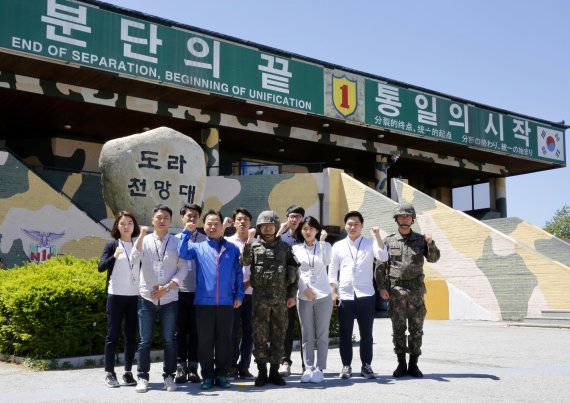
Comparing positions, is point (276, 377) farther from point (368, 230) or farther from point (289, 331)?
point (368, 230)

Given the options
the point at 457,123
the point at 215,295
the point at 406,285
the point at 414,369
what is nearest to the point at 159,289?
the point at 215,295

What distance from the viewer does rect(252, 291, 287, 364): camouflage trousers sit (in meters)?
5.98

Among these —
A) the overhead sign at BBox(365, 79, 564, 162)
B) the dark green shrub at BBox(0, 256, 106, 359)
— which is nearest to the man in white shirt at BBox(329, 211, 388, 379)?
the dark green shrub at BBox(0, 256, 106, 359)

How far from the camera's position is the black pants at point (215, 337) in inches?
232

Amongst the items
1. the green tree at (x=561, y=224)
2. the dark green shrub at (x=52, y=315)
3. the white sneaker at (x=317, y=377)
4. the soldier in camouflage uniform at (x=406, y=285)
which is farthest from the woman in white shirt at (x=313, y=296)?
the green tree at (x=561, y=224)

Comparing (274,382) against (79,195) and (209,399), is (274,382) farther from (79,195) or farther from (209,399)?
(79,195)

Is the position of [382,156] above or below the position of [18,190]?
above

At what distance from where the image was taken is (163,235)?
620cm

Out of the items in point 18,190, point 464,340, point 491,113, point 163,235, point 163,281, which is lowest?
point 464,340

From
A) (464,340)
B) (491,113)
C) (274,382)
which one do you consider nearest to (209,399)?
(274,382)

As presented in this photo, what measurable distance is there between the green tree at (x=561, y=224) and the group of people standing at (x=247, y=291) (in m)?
59.5

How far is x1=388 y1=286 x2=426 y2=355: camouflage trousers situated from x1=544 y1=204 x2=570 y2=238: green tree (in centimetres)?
5949

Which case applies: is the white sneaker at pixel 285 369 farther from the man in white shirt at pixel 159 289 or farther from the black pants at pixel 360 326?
the man in white shirt at pixel 159 289

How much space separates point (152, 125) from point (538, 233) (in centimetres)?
1413
